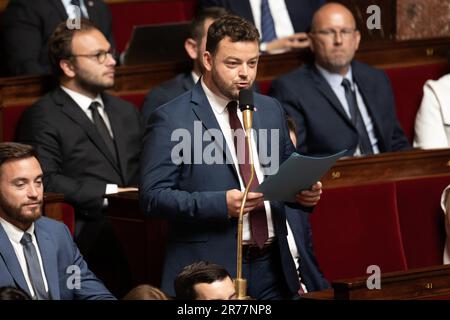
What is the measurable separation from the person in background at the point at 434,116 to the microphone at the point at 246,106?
1582 mm

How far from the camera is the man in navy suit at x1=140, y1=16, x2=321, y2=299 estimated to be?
264 cm

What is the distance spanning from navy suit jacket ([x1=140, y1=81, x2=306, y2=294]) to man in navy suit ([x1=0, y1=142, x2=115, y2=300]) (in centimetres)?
20

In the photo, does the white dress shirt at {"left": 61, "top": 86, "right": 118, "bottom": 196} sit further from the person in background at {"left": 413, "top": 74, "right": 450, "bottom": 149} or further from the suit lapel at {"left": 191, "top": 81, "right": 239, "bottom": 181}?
the person in background at {"left": 413, "top": 74, "right": 450, "bottom": 149}

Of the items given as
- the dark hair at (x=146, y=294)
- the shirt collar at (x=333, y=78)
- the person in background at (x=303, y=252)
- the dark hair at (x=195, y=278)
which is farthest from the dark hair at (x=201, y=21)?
the dark hair at (x=146, y=294)

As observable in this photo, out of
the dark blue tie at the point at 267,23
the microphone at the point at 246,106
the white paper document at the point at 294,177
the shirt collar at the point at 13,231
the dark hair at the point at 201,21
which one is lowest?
the shirt collar at the point at 13,231

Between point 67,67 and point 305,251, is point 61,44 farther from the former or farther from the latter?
point 305,251

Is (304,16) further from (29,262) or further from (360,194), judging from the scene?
(29,262)

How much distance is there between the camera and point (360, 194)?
10.6 ft

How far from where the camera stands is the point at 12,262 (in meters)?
2.58

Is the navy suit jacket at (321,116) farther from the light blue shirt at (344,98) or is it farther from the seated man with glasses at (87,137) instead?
the seated man with glasses at (87,137)

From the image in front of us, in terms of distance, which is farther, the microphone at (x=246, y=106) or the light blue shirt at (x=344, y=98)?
the light blue shirt at (x=344, y=98)

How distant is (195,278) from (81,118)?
127 cm

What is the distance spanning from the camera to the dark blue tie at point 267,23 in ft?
14.2
